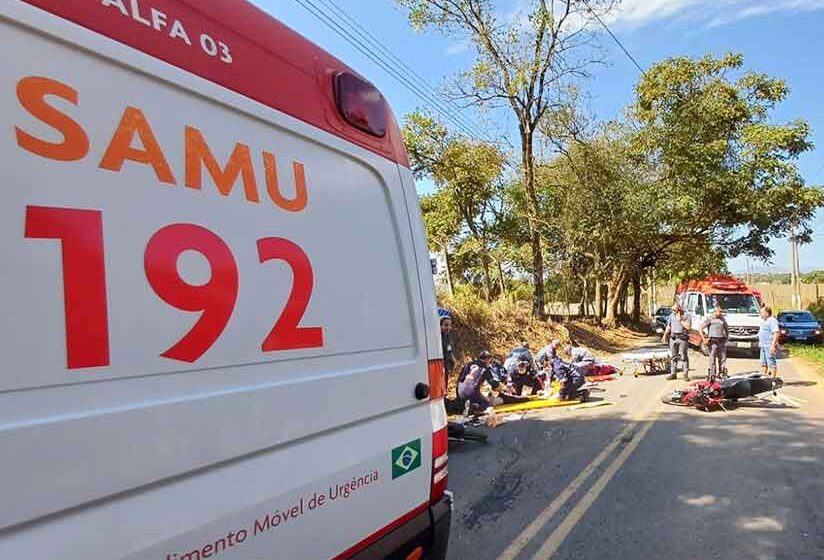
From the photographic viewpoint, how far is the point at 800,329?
22969mm

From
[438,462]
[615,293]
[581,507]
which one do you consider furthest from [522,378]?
[615,293]

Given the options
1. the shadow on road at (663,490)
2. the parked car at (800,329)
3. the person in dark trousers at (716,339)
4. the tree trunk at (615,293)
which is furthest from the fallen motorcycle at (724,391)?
the tree trunk at (615,293)

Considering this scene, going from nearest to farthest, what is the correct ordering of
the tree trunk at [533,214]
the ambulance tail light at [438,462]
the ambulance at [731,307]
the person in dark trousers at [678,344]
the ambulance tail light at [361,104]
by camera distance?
the ambulance tail light at [361,104], the ambulance tail light at [438,462], the person in dark trousers at [678,344], the ambulance at [731,307], the tree trunk at [533,214]

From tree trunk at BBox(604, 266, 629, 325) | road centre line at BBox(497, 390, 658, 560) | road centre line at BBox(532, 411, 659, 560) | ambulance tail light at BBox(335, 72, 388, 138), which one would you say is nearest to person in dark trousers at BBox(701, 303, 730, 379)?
road centre line at BBox(497, 390, 658, 560)

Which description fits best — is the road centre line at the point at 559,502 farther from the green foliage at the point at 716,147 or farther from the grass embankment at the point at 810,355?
the green foliage at the point at 716,147

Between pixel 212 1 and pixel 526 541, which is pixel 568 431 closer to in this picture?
pixel 526 541

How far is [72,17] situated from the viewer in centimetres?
144

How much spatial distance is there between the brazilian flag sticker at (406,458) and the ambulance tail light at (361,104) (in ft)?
4.22

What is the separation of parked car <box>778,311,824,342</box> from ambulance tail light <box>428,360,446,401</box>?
23.5 metres

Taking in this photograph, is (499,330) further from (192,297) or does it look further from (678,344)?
(192,297)

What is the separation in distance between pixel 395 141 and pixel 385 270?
661mm

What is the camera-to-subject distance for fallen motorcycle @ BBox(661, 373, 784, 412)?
31.7ft

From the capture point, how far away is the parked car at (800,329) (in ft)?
74.6

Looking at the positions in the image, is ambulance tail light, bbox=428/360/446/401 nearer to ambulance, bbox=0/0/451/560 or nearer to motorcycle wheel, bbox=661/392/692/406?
ambulance, bbox=0/0/451/560
